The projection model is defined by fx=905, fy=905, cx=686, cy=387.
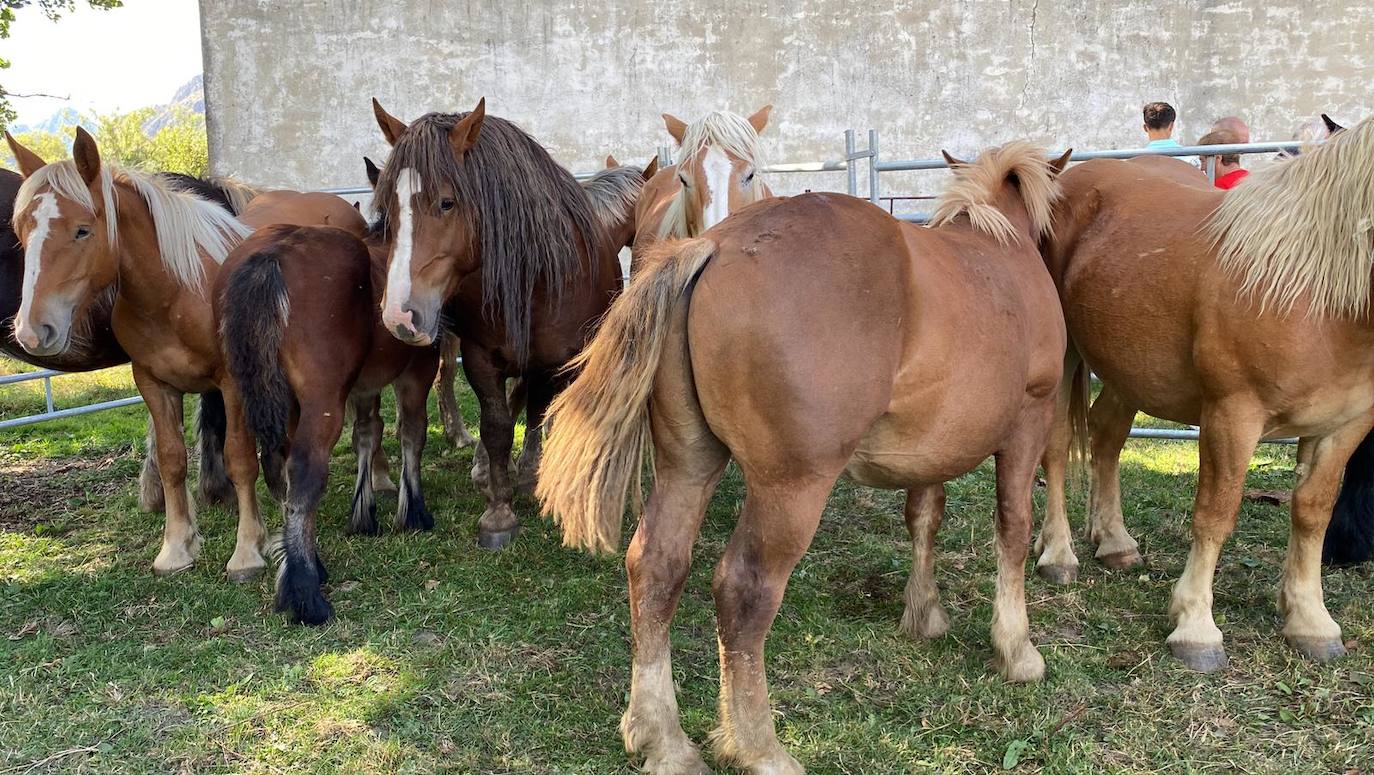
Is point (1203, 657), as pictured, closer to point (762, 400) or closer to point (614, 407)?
point (762, 400)

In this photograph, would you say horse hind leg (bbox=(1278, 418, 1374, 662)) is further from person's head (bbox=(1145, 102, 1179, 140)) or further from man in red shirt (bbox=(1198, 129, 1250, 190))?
person's head (bbox=(1145, 102, 1179, 140))

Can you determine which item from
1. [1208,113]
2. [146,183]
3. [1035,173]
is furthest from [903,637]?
[1208,113]

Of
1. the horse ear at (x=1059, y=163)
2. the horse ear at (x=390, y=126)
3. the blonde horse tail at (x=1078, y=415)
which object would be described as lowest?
the blonde horse tail at (x=1078, y=415)

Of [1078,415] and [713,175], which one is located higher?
[713,175]

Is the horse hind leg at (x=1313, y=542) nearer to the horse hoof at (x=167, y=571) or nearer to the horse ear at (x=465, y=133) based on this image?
the horse ear at (x=465, y=133)

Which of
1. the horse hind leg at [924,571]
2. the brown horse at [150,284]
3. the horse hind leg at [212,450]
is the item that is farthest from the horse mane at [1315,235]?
the horse hind leg at [212,450]

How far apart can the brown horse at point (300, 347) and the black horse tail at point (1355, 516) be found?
4163mm

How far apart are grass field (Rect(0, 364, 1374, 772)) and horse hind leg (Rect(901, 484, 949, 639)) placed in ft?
0.28

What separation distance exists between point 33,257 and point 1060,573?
4.40m

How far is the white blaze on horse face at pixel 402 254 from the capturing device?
337 centimetres

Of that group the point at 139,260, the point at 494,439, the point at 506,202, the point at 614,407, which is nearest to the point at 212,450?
the point at 139,260

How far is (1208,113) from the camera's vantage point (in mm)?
12102

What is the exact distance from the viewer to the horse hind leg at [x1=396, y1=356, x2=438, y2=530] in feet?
14.9

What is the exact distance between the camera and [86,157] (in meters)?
3.70
